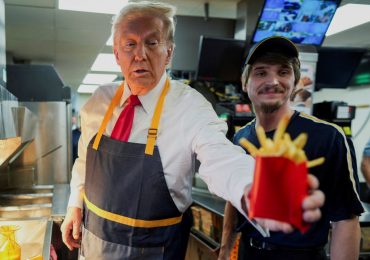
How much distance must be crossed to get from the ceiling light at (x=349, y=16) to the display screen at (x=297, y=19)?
5.88 ft

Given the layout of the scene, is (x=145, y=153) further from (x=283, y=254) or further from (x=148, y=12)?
(x=283, y=254)

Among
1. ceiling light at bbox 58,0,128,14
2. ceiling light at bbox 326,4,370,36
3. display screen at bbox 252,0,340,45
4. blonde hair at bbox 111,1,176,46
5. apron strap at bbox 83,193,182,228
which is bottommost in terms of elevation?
apron strap at bbox 83,193,182,228

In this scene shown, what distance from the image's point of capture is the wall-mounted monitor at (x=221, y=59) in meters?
3.39

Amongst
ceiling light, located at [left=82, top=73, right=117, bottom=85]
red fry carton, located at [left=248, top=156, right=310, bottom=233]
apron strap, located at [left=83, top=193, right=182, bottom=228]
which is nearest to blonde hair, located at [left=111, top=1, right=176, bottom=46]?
apron strap, located at [left=83, top=193, right=182, bottom=228]

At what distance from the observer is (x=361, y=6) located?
4.89 m

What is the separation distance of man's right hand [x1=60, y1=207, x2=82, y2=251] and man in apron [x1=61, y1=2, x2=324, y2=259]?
119 millimetres

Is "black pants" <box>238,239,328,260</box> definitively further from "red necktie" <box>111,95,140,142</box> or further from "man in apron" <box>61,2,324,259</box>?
"red necktie" <box>111,95,140,142</box>

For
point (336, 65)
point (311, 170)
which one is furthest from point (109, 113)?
point (336, 65)

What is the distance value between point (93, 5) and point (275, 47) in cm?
381

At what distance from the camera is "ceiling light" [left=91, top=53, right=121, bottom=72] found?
805cm

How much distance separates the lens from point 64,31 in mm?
5992

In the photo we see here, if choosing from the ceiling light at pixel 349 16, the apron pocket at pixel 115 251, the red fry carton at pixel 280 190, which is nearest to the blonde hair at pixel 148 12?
the apron pocket at pixel 115 251

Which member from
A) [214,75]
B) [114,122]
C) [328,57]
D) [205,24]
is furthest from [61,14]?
[114,122]

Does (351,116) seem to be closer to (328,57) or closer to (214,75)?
(328,57)
